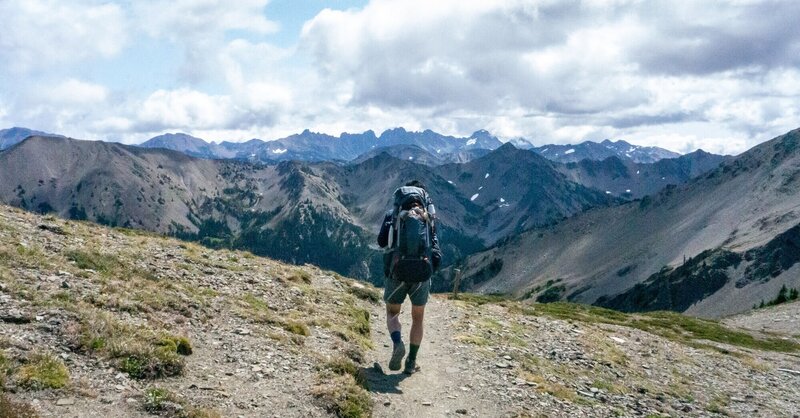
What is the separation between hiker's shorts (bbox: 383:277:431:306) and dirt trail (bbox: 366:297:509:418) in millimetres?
2126

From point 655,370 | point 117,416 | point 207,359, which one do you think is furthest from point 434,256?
point 655,370

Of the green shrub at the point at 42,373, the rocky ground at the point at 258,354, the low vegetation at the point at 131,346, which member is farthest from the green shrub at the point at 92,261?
the green shrub at the point at 42,373

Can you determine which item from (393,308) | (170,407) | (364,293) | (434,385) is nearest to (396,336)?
(393,308)

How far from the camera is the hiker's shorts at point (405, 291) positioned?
1446cm

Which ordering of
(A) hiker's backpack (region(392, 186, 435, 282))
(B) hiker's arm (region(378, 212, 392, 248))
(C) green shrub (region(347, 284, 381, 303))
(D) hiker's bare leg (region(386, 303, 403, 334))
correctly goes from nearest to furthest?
(A) hiker's backpack (region(392, 186, 435, 282)), (B) hiker's arm (region(378, 212, 392, 248)), (D) hiker's bare leg (region(386, 303, 403, 334)), (C) green shrub (region(347, 284, 381, 303))

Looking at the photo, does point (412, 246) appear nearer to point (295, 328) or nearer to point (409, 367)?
point (409, 367)

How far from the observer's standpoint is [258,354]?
13.7m

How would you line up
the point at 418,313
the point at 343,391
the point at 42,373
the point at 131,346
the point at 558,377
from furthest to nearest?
1. the point at 558,377
2. the point at 418,313
3. the point at 343,391
4. the point at 131,346
5. the point at 42,373

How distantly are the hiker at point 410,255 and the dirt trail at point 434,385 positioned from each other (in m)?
0.81

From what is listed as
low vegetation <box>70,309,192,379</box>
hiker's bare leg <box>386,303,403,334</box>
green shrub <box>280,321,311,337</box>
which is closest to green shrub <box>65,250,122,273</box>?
low vegetation <box>70,309,192,379</box>

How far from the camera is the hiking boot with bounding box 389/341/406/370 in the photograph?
1493cm

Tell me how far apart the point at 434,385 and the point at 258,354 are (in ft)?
16.2

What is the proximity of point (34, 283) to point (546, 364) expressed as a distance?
645 inches

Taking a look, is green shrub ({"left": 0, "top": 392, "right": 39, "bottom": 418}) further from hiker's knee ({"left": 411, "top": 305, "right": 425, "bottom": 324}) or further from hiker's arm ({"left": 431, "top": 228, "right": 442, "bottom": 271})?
hiker's arm ({"left": 431, "top": 228, "right": 442, "bottom": 271})
